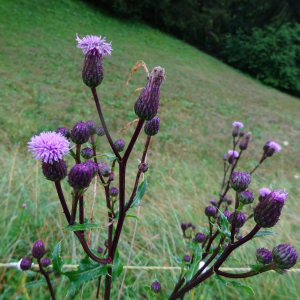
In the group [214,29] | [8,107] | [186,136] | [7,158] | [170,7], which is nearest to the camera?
[7,158]

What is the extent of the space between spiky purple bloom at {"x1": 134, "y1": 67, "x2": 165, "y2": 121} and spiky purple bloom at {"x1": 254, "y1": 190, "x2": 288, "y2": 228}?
0.42 metres

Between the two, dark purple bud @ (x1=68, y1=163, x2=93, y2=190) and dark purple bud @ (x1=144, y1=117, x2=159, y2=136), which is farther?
dark purple bud @ (x1=144, y1=117, x2=159, y2=136)

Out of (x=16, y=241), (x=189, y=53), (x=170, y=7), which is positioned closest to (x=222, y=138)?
(x=16, y=241)

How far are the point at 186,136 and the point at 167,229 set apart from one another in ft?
10.4

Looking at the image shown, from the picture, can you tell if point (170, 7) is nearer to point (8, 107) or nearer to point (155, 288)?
point (8, 107)

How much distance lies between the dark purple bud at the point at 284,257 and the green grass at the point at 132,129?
0.76 metres

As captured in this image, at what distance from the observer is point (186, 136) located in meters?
5.45

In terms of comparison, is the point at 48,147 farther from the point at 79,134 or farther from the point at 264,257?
the point at 264,257

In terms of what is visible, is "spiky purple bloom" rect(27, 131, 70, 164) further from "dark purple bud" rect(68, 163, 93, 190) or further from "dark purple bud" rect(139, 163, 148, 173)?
"dark purple bud" rect(139, 163, 148, 173)

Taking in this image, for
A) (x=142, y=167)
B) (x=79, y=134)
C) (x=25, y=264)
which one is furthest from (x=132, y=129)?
(x=79, y=134)

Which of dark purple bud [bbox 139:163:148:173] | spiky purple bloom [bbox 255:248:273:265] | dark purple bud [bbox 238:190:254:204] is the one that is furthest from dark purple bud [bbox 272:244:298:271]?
dark purple bud [bbox 139:163:148:173]

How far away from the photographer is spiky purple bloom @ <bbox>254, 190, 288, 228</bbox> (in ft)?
2.52

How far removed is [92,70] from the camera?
747mm

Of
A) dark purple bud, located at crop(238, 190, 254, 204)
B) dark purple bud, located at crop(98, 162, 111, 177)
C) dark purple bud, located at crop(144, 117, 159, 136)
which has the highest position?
dark purple bud, located at crop(144, 117, 159, 136)
